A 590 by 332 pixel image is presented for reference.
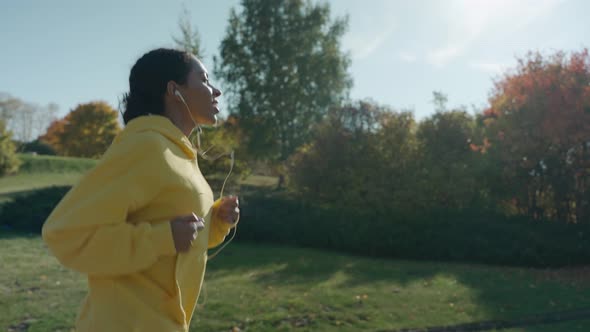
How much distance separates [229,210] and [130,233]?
0.64 meters

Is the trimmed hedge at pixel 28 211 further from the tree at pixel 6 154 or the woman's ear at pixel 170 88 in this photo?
the woman's ear at pixel 170 88

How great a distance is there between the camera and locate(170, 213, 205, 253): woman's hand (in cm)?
189

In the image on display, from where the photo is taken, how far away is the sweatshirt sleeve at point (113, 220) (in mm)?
1825

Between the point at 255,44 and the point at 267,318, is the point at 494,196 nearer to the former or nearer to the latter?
the point at 267,318

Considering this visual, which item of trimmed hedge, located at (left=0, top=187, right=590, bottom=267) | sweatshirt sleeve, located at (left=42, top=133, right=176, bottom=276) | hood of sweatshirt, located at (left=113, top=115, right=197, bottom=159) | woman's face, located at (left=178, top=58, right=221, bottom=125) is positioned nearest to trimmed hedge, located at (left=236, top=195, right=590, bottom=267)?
trimmed hedge, located at (left=0, top=187, right=590, bottom=267)

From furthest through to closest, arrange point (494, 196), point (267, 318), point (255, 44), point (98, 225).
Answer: point (255, 44), point (494, 196), point (267, 318), point (98, 225)

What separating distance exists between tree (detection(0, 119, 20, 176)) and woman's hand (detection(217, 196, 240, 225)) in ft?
94.6

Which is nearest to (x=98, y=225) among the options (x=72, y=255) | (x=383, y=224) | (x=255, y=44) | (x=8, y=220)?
(x=72, y=255)

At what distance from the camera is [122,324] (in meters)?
1.85

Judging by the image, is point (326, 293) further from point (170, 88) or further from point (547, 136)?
point (547, 136)

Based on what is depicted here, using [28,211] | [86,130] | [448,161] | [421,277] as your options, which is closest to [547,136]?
[448,161]

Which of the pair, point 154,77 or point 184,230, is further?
point 154,77

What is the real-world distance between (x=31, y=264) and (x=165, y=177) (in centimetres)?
1226

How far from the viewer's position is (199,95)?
7.25ft
